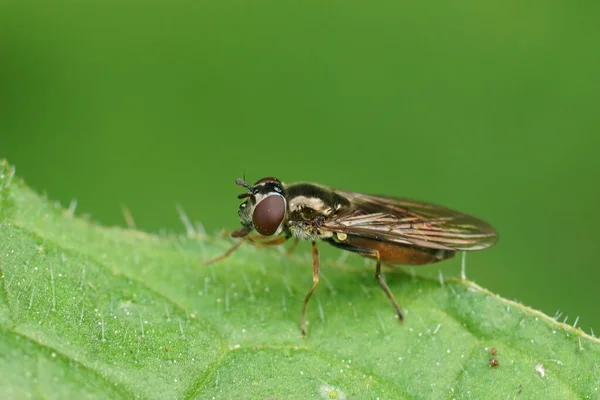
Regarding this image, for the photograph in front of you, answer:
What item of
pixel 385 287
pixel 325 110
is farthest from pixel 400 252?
pixel 325 110

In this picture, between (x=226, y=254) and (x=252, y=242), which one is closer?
(x=226, y=254)

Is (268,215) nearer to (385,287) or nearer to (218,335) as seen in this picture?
(385,287)

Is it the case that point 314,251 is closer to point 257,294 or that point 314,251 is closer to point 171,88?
point 257,294

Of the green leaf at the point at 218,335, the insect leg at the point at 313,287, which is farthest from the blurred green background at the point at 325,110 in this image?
the green leaf at the point at 218,335

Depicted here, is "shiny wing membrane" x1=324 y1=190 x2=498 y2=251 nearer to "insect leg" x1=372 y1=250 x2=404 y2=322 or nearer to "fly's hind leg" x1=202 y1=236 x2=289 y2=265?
"insect leg" x1=372 y1=250 x2=404 y2=322

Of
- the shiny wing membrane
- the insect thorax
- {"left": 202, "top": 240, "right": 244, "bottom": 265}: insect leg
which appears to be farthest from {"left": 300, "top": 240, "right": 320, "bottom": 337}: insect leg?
{"left": 202, "top": 240, "right": 244, "bottom": 265}: insect leg

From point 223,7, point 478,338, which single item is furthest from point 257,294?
point 223,7

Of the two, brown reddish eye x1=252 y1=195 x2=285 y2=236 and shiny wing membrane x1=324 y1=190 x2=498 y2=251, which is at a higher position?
brown reddish eye x1=252 y1=195 x2=285 y2=236
